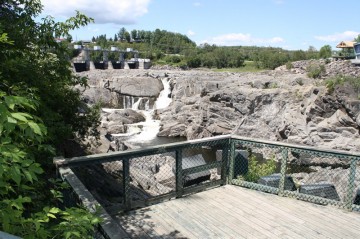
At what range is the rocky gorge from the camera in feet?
71.4

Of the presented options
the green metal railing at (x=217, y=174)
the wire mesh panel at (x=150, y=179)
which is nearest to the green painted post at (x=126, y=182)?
→ the green metal railing at (x=217, y=174)

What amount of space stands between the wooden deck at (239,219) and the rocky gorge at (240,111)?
287 inches

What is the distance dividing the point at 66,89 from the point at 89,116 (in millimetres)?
1102

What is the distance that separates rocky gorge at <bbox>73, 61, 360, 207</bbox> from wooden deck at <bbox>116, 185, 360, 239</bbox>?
7.29 meters

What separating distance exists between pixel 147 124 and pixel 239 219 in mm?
26611

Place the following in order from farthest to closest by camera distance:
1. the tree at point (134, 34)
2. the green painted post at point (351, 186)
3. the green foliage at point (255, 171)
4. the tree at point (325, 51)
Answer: the tree at point (134, 34) < the tree at point (325, 51) < the green foliage at point (255, 171) < the green painted post at point (351, 186)

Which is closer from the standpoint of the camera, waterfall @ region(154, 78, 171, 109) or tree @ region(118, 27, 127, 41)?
waterfall @ region(154, 78, 171, 109)

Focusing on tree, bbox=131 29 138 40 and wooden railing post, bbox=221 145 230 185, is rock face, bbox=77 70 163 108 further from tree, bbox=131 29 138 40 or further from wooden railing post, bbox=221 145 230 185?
tree, bbox=131 29 138 40

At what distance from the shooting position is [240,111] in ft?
97.8

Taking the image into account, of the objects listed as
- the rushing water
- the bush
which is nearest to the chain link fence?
the rushing water

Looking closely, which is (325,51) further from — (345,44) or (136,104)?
(136,104)

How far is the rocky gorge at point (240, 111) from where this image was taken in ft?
71.4

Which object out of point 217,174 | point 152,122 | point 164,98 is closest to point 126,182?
point 217,174

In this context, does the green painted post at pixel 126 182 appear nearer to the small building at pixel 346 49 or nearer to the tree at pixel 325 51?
the small building at pixel 346 49
